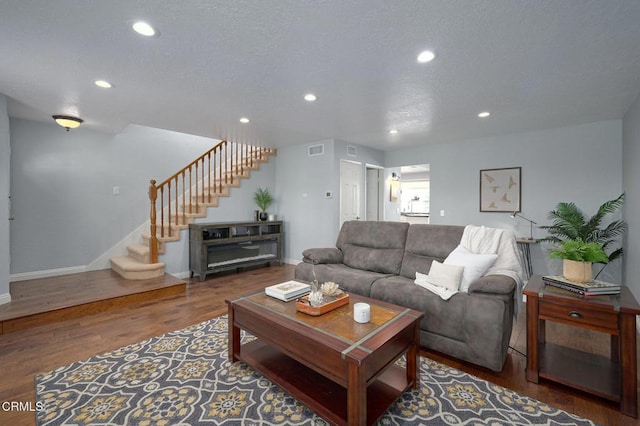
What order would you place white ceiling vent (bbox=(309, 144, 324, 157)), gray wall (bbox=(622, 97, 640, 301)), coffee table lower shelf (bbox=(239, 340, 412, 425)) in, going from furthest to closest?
white ceiling vent (bbox=(309, 144, 324, 157))
gray wall (bbox=(622, 97, 640, 301))
coffee table lower shelf (bbox=(239, 340, 412, 425))

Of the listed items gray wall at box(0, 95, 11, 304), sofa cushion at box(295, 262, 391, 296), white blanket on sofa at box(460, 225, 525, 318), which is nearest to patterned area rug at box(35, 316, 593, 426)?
sofa cushion at box(295, 262, 391, 296)

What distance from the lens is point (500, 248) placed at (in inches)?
106

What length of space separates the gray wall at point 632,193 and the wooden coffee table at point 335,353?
9.86 ft

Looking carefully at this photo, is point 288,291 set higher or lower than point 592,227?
lower

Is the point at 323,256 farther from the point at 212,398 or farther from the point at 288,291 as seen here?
the point at 212,398

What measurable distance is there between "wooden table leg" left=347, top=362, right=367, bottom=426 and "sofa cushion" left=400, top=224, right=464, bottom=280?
175 centimetres

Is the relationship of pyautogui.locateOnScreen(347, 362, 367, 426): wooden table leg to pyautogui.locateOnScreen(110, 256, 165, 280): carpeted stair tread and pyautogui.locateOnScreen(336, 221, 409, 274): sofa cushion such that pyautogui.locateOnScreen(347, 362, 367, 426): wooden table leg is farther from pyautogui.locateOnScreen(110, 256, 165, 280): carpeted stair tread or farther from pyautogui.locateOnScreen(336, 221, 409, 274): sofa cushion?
pyautogui.locateOnScreen(110, 256, 165, 280): carpeted stair tread

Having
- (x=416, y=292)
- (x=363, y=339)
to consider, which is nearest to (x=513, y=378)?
(x=416, y=292)

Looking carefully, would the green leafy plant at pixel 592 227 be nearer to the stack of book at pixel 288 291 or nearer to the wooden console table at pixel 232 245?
the stack of book at pixel 288 291

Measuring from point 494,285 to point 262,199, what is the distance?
472cm

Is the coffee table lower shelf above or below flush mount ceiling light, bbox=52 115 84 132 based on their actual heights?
below

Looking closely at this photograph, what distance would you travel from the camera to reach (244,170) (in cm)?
606

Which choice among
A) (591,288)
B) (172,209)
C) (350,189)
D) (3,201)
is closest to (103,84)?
(3,201)

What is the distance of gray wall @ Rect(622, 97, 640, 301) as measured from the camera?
10.0ft
